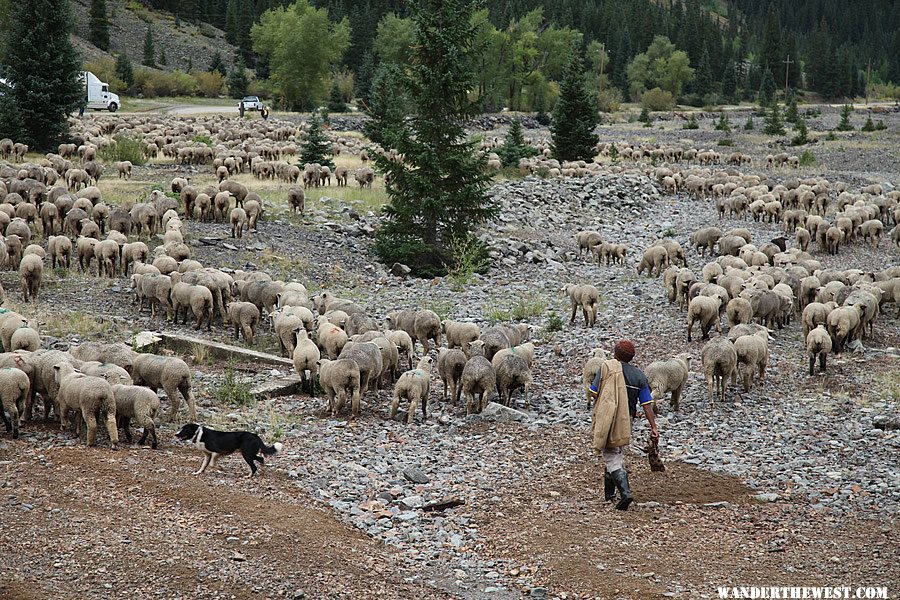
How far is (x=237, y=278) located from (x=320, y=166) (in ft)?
47.6

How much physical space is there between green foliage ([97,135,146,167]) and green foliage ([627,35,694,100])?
8378 centimetres

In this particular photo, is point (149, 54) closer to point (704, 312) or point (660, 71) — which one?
point (660, 71)

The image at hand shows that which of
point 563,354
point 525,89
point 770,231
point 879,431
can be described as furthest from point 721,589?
point 525,89

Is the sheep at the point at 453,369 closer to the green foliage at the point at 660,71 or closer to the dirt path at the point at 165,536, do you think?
the dirt path at the point at 165,536

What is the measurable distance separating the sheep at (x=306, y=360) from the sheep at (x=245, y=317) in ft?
8.78

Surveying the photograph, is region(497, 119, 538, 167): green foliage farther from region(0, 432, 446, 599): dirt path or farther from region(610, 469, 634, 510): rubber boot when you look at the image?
region(0, 432, 446, 599): dirt path

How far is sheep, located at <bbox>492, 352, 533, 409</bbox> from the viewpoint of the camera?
1391 centimetres

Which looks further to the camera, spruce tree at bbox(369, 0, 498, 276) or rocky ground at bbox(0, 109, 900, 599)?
spruce tree at bbox(369, 0, 498, 276)

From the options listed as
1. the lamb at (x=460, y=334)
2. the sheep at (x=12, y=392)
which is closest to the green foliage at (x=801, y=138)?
the lamb at (x=460, y=334)

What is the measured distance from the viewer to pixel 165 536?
855 centimetres

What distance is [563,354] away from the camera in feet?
57.5

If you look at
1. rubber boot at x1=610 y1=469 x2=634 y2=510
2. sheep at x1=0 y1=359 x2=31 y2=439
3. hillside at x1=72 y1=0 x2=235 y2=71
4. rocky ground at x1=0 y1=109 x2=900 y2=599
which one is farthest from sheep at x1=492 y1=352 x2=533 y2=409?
hillside at x1=72 y1=0 x2=235 y2=71

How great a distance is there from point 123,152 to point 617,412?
30742 millimetres

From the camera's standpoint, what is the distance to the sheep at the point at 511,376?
13914mm
